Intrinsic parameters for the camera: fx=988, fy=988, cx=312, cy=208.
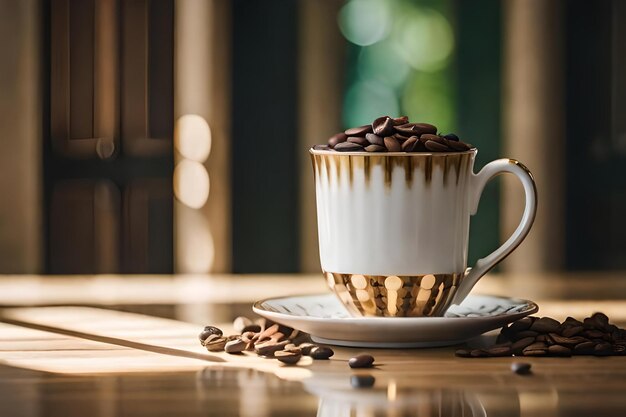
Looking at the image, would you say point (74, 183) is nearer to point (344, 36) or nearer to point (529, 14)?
point (344, 36)

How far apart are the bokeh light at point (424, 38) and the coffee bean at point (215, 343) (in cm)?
355

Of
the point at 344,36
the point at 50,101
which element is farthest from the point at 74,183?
the point at 344,36

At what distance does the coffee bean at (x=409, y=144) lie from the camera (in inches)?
37.7

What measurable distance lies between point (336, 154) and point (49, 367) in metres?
0.34

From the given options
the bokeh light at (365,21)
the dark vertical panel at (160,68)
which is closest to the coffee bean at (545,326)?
the dark vertical panel at (160,68)

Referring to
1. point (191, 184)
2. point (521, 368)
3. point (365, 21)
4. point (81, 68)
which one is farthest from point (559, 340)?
point (365, 21)

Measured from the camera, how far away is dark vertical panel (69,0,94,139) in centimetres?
394

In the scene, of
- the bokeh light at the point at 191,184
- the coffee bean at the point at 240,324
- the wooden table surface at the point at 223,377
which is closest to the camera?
the wooden table surface at the point at 223,377

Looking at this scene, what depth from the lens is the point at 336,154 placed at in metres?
0.98

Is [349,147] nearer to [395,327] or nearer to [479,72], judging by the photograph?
[395,327]

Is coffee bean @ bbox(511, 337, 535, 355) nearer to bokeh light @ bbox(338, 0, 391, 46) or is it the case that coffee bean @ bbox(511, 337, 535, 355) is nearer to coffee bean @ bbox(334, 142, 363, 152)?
coffee bean @ bbox(334, 142, 363, 152)

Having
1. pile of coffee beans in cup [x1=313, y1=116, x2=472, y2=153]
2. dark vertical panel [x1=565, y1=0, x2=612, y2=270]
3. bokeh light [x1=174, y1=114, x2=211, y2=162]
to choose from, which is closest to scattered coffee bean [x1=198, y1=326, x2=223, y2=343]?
pile of coffee beans in cup [x1=313, y1=116, x2=472, y2=153]

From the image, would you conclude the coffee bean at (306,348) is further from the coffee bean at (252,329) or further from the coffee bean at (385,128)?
the coffee bean at (385,128)

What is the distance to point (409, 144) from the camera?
3.14 feet
